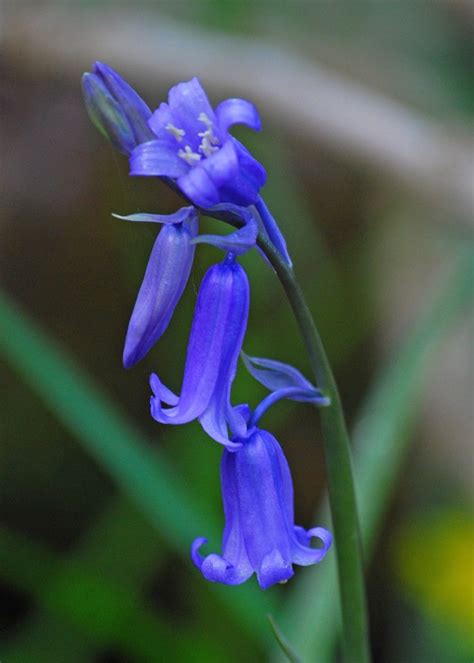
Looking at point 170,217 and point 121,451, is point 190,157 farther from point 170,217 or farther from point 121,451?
point 121,451

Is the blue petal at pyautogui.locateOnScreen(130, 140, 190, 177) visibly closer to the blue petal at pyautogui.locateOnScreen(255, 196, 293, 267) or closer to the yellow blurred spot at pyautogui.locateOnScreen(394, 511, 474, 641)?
the blue petal at pyautogui.locateOnScreen(255, 196, 293, 267)

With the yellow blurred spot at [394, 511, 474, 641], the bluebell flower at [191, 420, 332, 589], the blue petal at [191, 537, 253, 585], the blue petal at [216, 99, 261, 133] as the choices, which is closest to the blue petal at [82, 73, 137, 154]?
the blue petal at [216, 99, 261, 133]

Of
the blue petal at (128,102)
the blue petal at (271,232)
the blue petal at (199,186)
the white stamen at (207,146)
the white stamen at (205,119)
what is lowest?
the blue petal at (271,232)

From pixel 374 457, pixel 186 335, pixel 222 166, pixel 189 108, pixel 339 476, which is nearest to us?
pixel 222 166

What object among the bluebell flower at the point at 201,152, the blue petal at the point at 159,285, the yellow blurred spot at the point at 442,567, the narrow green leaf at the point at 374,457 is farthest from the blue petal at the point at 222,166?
the yellow blurred spot at the point at 442,567

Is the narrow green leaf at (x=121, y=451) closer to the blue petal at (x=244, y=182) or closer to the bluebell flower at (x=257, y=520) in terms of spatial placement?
the bluebell flower at (x=257, y=520)

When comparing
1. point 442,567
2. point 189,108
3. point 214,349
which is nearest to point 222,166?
point 189,108
